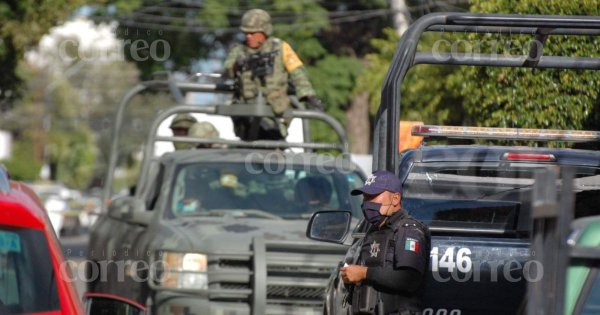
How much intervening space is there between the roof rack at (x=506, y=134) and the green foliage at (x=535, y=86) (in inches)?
108

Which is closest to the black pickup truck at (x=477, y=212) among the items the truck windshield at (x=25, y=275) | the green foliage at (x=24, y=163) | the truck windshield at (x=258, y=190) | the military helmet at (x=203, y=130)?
the truck windshield at (x=25, y=275)

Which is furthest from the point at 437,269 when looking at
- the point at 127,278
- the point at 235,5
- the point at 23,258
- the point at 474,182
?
the point at 235,5

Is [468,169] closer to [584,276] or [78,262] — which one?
[584,276]

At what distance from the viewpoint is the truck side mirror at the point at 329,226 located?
6802 mm

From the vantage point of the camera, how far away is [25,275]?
5441 millimetres

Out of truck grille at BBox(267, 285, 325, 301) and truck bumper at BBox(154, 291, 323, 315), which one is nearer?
truck bumper at BBox(154, 291, 323, 315)

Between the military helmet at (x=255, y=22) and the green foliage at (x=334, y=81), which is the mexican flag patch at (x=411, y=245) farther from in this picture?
the green foliage at (x=334, y=81)

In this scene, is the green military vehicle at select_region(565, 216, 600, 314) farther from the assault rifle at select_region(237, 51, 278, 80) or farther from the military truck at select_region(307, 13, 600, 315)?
the assault rifle at select_region(237, 51, 278, 80)

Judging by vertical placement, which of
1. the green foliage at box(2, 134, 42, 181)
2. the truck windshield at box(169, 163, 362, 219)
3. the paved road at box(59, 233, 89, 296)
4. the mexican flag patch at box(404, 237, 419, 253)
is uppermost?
the mexican flag patch at box(404, 237, 419, 253)

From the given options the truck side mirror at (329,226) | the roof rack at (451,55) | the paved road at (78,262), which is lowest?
the paved road at (78,262)

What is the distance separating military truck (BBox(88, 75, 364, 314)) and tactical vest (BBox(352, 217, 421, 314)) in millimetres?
3122

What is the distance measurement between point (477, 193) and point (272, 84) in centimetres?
458

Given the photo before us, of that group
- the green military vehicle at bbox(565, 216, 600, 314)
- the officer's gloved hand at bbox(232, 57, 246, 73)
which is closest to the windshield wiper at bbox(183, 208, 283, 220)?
the officer's gloved hand at bbox(232, 57, 246, 73)

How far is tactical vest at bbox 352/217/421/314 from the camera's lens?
19.3 ft
